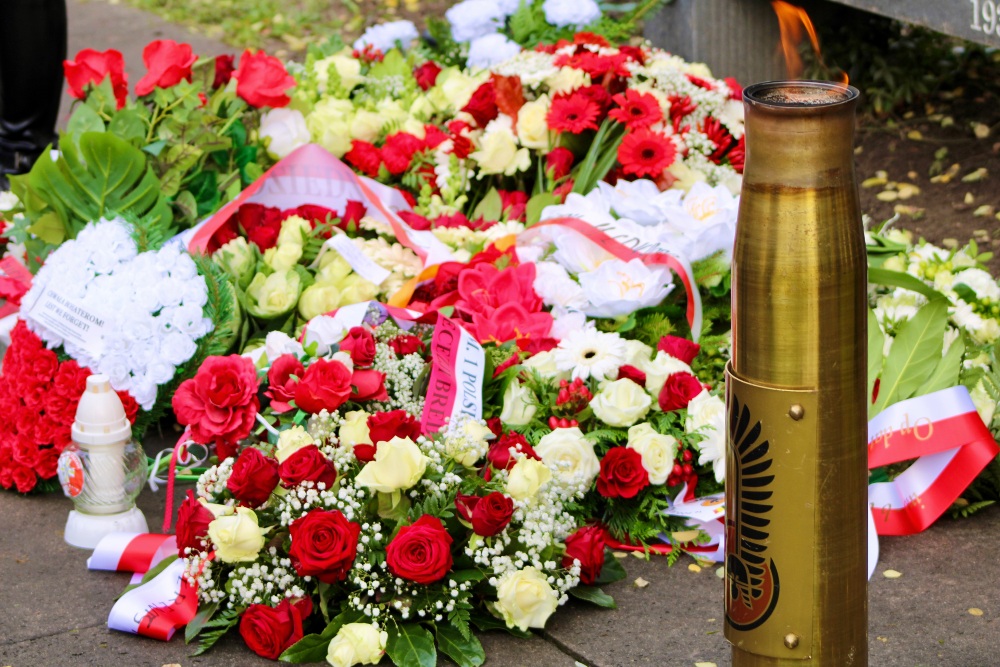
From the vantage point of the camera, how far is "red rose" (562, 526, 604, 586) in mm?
2293

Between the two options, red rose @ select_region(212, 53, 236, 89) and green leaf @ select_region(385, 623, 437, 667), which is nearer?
green leaf @ select_region(385, 623, 437, 667)

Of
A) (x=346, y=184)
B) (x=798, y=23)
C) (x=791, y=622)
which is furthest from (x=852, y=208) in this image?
(x=346, y=184)

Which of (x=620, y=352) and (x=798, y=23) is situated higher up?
(x=798, y=23)

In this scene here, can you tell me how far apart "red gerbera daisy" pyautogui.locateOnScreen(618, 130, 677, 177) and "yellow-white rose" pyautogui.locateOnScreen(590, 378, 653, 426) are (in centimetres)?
99

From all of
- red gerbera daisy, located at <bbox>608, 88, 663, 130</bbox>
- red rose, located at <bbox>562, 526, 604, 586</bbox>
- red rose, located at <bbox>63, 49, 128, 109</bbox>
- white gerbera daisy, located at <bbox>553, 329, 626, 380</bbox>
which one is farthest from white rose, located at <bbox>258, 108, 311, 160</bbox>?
red rose, located at <bbox>562, 526, 604, 586</bbox>

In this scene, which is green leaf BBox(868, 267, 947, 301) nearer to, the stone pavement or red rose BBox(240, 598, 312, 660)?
the stone pavement

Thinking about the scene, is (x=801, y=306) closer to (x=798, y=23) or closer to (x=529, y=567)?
(x=798, y=23)

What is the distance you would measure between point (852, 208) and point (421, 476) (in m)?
1.04

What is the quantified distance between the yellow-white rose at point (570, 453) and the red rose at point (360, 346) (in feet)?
1.41

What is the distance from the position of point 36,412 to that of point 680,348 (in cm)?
147

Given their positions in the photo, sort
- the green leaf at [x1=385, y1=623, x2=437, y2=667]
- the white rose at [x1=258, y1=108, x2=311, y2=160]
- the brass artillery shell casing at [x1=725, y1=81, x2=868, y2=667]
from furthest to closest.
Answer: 1. the white rose at [x1=258, y1=108, x2=311, y2=160]
2. the green leaf at [x1=385, y1=623, x2=437, y2=667]
3. the brass artillery shell casing at [x1=725, y1=81, x2=868, y2=667]

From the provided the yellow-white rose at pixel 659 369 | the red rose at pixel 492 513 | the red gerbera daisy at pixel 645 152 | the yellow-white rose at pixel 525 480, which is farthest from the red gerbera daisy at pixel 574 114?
the red rose at pixel 492 513

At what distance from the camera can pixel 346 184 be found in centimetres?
357

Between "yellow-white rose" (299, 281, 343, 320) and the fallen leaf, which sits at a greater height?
"yellow-white rose" (299, 281, 343, 320)
